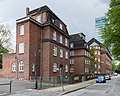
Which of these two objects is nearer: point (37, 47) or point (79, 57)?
point (37, 47)

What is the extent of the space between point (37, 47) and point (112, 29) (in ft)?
50.8

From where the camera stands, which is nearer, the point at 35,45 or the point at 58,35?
the point at 35,45

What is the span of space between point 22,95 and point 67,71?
32057 mm

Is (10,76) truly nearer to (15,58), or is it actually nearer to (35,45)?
(15,58)

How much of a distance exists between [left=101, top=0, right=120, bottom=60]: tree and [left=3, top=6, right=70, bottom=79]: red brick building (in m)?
11.4

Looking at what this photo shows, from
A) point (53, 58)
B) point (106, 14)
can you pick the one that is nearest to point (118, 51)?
point (106, 14)

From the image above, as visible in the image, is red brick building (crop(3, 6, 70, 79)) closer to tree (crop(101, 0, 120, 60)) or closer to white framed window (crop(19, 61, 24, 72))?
white framed window (crop(19, 61, 24, 72))

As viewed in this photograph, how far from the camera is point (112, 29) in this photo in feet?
92.5

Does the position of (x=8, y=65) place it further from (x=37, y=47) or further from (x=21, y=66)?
(x=37, y=47)

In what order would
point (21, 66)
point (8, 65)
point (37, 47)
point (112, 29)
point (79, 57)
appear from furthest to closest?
Result: point (79, 57) → point (8, 65) → point (37, 47) → point (21, 66) → point (112, 29)

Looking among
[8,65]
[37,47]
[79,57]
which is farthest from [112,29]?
[79,57]

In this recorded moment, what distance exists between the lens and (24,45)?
36.6 metres

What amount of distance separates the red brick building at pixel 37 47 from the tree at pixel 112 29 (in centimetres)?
1138

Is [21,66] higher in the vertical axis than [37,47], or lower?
lower
